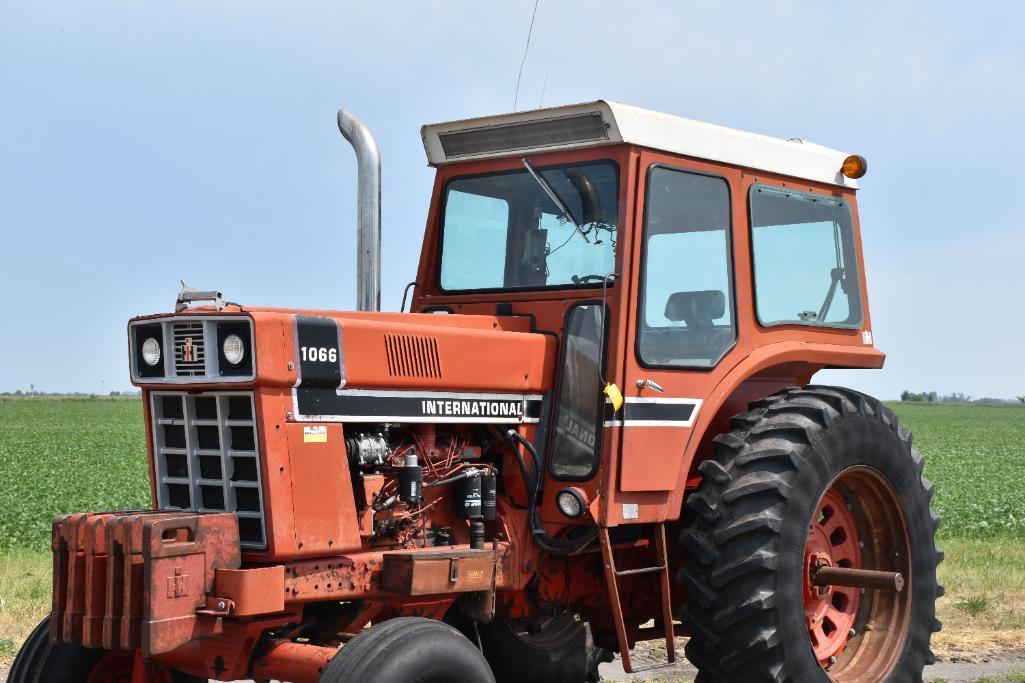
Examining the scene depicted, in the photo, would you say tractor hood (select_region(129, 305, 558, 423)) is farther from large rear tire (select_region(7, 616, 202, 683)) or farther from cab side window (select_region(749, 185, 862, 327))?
cab side window (select_region(749, 185, 862, 327))

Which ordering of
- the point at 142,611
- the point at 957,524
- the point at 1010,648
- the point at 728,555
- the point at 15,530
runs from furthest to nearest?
the point at 957,524 < the point at 15,530 < the point at 1010,648 < the point at 728,555 < the point at 142,611

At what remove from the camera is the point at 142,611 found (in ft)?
14.8

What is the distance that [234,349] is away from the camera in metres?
4.77

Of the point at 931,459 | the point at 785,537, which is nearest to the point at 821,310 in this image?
the point at 785,537

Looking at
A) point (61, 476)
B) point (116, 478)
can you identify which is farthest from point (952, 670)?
point (61, 476)

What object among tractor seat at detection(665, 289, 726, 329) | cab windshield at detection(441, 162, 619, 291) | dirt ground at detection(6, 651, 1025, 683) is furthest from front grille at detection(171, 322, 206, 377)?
dirt ground at detection(6, 651, 1025, 683)

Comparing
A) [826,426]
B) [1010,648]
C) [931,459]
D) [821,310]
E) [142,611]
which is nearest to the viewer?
[142,611]

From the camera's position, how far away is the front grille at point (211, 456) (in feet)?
15.8

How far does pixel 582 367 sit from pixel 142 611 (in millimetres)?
2188

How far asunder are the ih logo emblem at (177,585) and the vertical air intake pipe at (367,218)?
5.72 ft

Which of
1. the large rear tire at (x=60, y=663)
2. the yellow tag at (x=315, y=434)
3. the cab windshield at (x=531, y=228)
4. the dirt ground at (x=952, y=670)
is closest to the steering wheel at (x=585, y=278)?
the cab windshield at (x=531, y=228)

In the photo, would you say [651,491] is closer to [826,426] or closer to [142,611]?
[826,426]

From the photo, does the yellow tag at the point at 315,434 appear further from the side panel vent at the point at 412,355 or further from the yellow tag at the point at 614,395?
the yellow tag at the point at 614,395

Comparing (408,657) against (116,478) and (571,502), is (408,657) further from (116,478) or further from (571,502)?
(116,478)
